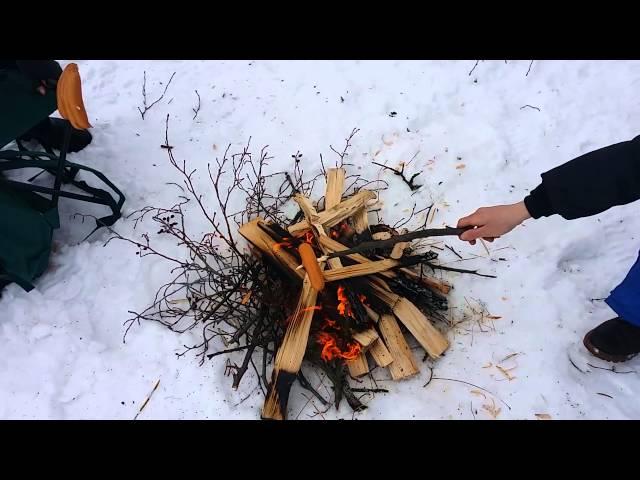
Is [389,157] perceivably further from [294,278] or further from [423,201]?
[294,278]

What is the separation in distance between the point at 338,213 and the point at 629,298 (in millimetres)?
1543

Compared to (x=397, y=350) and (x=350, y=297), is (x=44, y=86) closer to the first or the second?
(x=350, y=297)

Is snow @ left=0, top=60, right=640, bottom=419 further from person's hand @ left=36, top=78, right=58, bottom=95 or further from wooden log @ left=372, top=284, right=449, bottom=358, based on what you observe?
person's hand @ left=36, top=78, right=58, bottom=95

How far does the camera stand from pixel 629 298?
216cm

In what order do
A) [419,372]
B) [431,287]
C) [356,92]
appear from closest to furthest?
[419,372]
[431,287]
[356,92]

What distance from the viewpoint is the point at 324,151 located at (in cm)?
344

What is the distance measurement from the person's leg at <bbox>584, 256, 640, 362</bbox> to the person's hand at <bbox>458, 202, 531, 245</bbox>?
0.59m

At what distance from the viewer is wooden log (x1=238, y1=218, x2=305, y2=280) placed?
107 inches

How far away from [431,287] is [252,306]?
3.52ft

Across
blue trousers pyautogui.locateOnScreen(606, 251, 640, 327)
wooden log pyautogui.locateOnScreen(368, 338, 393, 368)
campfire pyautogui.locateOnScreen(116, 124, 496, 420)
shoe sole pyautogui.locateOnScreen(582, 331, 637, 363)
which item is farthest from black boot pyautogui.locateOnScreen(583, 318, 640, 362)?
wooden log pyautogui.locateOnScreen(368, 338, 393, 368)

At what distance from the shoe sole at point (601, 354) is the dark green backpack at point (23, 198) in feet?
10.5

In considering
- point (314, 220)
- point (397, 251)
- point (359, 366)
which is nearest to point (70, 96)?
point (314, 220)

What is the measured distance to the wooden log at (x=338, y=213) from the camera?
Answer: 2.81 meters

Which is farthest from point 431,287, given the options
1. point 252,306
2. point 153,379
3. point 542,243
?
point 153,379
